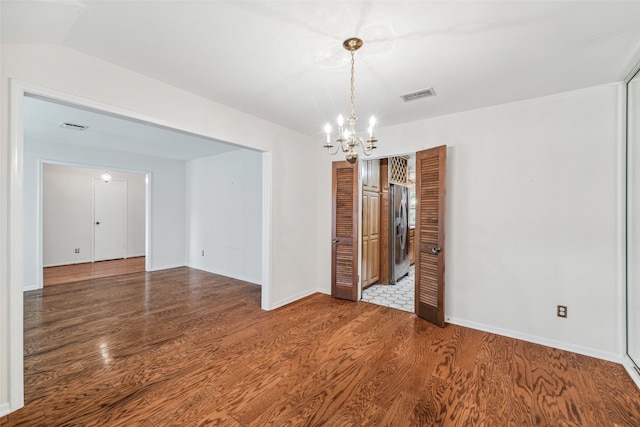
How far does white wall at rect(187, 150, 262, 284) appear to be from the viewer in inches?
204

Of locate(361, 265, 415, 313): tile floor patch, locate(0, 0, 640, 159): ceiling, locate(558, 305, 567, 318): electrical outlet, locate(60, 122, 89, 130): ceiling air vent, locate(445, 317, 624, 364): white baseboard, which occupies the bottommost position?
locate(361, 265, 415, 313): tile floor patch

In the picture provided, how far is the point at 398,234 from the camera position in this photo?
530 cm

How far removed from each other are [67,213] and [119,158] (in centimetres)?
260

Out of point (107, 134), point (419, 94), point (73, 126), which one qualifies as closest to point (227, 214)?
point (107, 134)

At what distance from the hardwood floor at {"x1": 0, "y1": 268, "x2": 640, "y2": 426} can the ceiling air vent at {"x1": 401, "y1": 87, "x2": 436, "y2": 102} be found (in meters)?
2.62

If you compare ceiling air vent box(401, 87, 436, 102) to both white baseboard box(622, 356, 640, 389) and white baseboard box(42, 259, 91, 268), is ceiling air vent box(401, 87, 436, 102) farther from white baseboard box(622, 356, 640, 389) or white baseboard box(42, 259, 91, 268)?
white baseboard box(42, 259, 91, 268)

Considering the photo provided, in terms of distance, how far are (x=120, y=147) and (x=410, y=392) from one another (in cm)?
628

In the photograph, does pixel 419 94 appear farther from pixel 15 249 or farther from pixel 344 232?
pixel 15 249

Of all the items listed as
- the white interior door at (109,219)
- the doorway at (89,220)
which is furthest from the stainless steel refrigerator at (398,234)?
the white interior door at (109,219)

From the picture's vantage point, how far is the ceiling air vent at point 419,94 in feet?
8.83

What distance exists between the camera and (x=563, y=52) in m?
2.04

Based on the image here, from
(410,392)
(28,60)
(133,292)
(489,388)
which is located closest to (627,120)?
(489,388)

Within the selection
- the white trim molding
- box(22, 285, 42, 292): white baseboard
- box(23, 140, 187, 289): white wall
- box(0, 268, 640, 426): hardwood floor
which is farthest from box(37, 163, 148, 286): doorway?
the white trim molding

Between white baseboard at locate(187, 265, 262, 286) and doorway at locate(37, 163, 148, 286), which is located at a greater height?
doorway at locate(37, 163, 148, 286)
